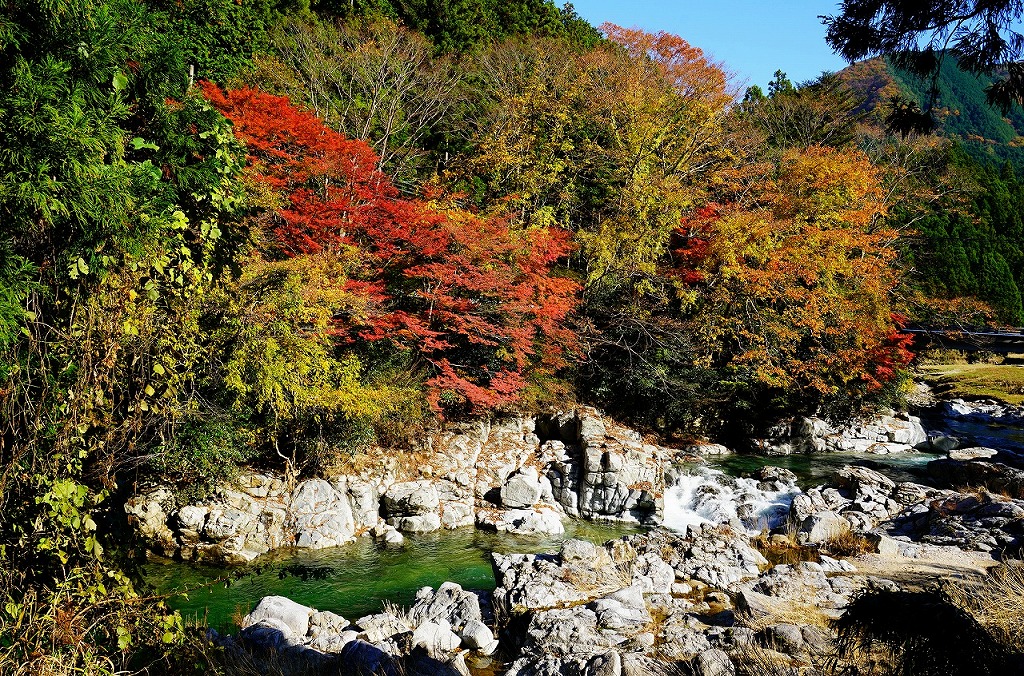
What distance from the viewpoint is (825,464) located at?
56.4 ft

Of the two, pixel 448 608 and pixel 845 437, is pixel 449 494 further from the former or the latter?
pixel 845 437

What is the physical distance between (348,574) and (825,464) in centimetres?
1288

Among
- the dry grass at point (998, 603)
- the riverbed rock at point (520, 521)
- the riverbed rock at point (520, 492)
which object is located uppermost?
the dry grass at point (998, 603)

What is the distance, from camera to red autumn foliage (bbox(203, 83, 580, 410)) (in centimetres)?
1457

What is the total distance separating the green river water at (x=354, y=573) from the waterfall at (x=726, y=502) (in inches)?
59.3

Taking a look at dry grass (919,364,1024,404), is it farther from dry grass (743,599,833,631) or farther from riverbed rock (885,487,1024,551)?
dry grass (743,599,833,631)

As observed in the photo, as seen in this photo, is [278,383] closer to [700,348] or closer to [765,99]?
[700,348]

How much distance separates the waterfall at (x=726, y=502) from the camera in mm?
13281

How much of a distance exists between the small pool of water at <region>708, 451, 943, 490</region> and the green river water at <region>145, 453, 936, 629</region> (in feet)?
16.1

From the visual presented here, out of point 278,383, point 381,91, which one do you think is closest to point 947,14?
point 278,383

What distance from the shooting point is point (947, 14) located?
4.85 m

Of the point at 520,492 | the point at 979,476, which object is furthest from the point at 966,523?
the point at 520,492

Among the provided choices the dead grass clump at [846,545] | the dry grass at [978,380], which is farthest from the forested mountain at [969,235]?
the dead grass clump at [846,545]

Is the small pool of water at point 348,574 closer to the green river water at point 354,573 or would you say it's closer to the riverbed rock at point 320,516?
the green river water at point 354,573
